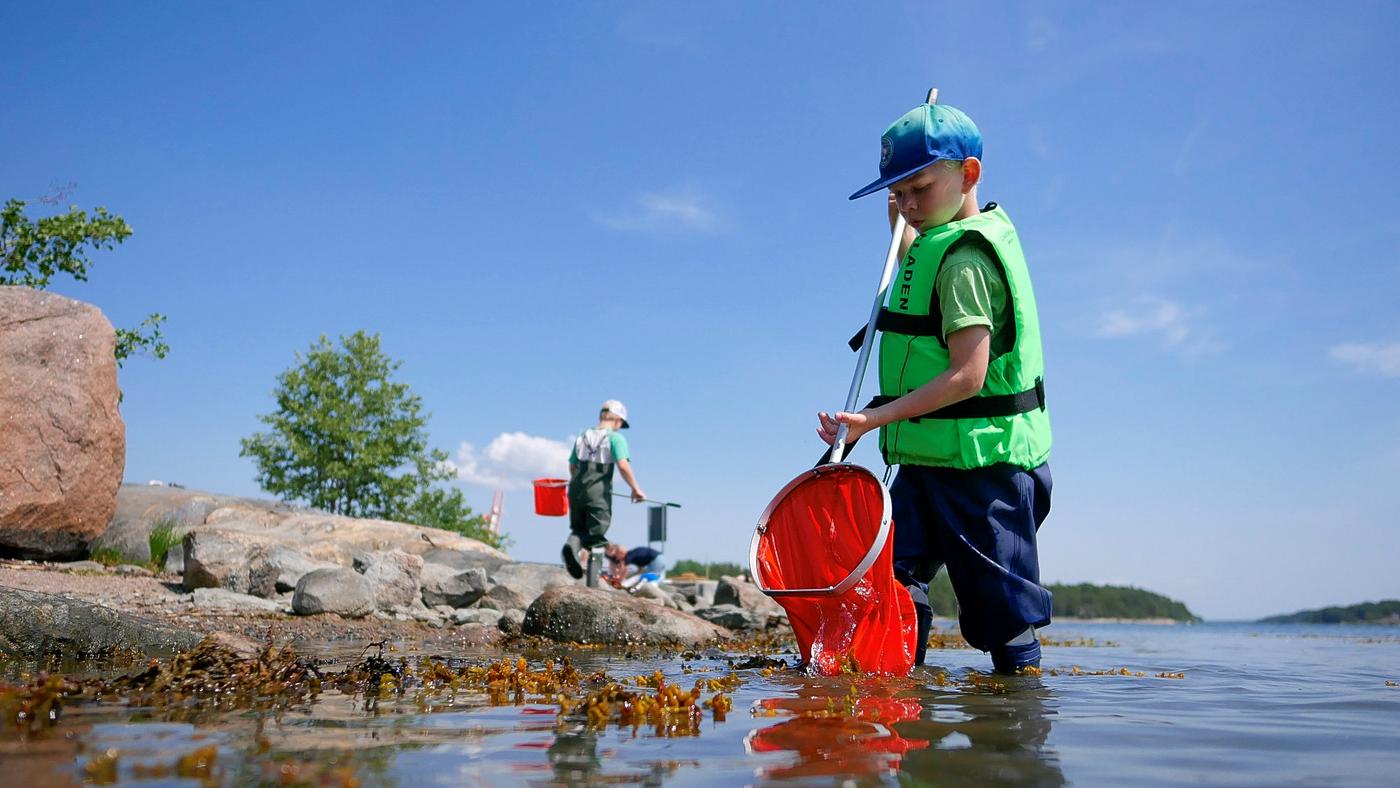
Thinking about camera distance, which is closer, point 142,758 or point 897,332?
point 142,758

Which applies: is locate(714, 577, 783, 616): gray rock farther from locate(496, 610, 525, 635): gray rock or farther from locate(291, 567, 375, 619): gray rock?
locate(291, 567, 375, 619): gray rock

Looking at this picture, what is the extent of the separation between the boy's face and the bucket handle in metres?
1.15

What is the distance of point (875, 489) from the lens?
415 cm

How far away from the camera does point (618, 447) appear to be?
1279cm

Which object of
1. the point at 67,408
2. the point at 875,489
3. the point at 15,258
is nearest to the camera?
the point at 875,489

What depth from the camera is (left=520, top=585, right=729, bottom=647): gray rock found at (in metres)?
7.96

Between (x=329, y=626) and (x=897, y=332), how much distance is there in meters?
6.01

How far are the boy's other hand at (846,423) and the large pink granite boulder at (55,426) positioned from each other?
1104 centimetres

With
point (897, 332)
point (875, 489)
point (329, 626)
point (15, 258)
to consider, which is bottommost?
point (329, 626)

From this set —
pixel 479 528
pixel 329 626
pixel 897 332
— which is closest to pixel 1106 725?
pixel 897 332

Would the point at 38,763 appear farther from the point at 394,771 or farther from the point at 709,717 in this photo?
the point at 709,717

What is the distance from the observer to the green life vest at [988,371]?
4.07 metres

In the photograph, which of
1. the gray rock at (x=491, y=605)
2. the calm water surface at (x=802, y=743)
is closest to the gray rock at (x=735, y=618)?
the gray rock at (x=491, y=605)

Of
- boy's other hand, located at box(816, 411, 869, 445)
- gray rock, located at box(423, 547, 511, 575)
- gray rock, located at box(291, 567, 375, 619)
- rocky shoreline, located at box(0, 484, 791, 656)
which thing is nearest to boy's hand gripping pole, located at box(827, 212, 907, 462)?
boy's other hand, located at box(816, 411, 869, 445)
